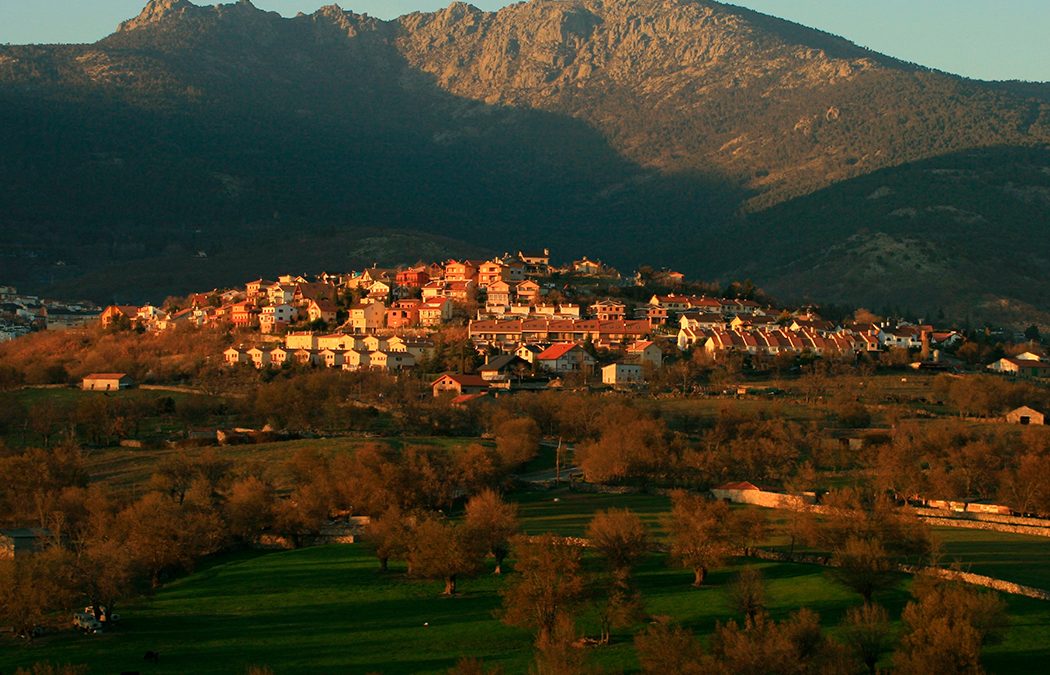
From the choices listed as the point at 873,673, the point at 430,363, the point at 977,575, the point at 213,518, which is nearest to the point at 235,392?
the point at 430,363

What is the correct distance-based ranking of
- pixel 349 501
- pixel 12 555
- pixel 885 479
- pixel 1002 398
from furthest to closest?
pixel 1002 398 < pixel 885 479 < pixel 349 501 < pixel 12 555

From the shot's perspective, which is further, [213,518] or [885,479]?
[885,479]

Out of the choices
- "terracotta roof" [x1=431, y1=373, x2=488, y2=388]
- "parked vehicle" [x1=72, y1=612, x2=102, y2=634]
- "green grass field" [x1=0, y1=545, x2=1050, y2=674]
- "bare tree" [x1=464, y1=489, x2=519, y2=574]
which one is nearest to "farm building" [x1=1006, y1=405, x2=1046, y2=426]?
"terracotta roof" [x1=431, y1=373, x2=488, y2=388]

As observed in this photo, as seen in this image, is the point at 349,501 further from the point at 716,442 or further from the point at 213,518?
the point at 716,442

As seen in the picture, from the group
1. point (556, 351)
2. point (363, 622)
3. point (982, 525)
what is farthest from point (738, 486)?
point (556, 351)

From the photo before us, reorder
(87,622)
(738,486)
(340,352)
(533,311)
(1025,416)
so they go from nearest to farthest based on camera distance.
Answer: (87,622) < (738,486) < (1025,416) < (340,352) < (533,311)

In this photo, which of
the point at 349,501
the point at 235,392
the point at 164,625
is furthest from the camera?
the point at 235,392

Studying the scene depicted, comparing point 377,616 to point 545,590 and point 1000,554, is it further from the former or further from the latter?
point 1000,554
